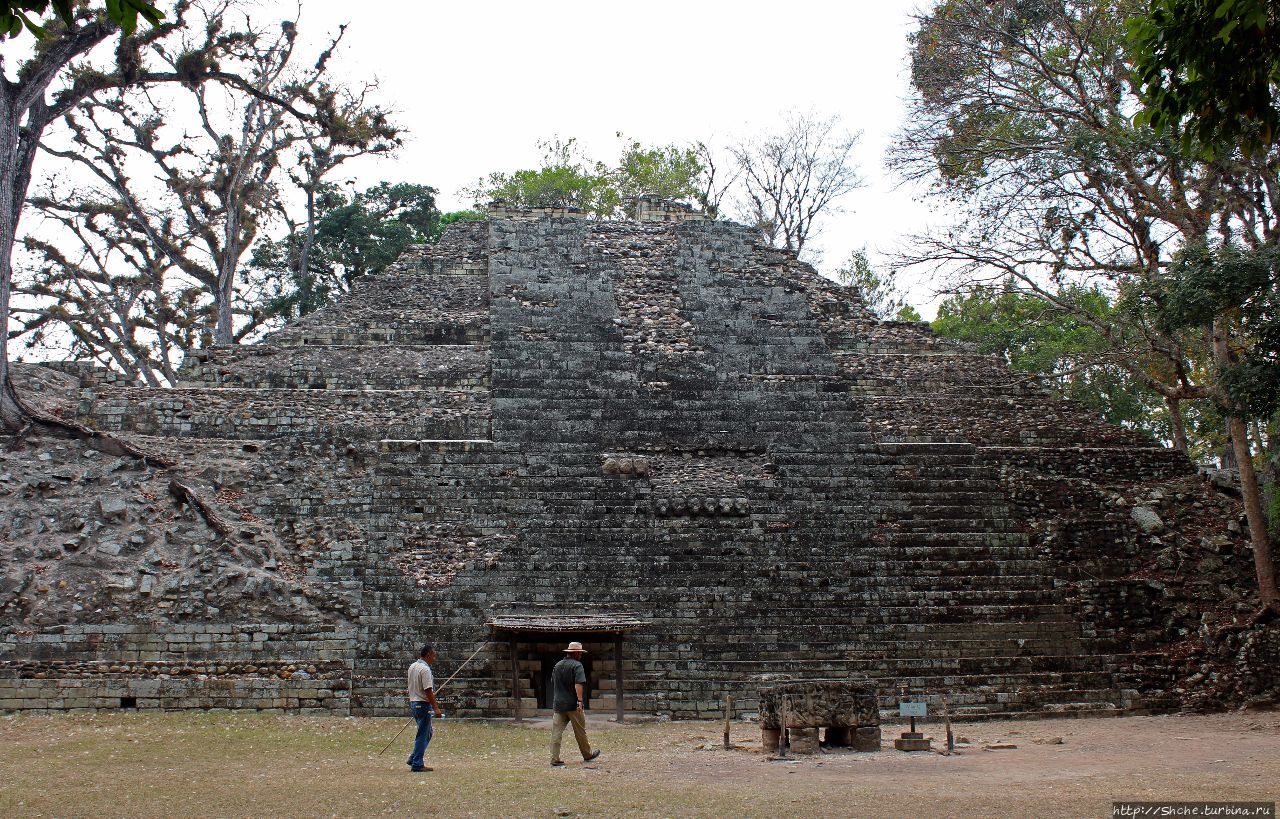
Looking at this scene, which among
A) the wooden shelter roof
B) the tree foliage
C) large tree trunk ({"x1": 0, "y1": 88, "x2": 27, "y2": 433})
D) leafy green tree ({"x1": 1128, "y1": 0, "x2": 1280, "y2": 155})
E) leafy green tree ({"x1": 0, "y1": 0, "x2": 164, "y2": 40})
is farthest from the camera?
large tree trunk ({"x1": 0, "y1": 88, "x2": 27, "y2": 433})

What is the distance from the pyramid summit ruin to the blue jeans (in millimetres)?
2647

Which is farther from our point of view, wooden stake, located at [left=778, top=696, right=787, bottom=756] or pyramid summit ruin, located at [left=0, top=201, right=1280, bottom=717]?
pyramid summit ruin, located at [left=0, top=201, right=1280, bottom=717]

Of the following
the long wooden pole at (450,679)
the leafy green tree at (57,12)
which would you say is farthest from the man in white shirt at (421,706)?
the leafy green tree at (57,12)

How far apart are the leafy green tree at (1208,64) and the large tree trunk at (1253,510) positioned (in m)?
6.43

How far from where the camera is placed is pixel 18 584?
11703mm

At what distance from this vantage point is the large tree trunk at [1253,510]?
12727mm

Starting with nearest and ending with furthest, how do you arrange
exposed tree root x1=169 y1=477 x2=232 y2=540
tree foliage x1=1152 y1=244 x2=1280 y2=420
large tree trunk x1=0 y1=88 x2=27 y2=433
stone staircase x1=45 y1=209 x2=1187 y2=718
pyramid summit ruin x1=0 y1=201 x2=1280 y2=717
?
tree foliage x1=1152 y1=244 x2=1280 y2=420 → pyramid summit ruin x1=0 y1=201 x2=1280 y2=717 → stone staircase x1=45 y1=209 x2=1187 y2=718 → exposed tree root x1=169 y1=477 x2=232 y2=540 → large tree trunk x1=0 y1=88 x2=27 y2=433

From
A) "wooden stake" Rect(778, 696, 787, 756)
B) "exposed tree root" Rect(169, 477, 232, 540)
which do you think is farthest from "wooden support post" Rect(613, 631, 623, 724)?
"exposed tree root" Rect(169, 477, 232, 540)

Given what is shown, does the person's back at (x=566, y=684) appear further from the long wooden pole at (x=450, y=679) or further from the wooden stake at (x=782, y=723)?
the wooden stake at (x=782, y=723)

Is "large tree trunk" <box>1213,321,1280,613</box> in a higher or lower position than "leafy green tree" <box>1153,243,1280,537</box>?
lower

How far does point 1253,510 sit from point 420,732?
33.1 feet

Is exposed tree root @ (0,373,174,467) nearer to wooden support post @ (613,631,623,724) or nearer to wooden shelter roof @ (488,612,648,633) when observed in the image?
wooden shelter roof @ (488,612,648,633)

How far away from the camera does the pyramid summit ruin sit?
441 inches

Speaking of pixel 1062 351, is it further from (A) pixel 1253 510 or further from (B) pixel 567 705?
(B) pixel 567 705
